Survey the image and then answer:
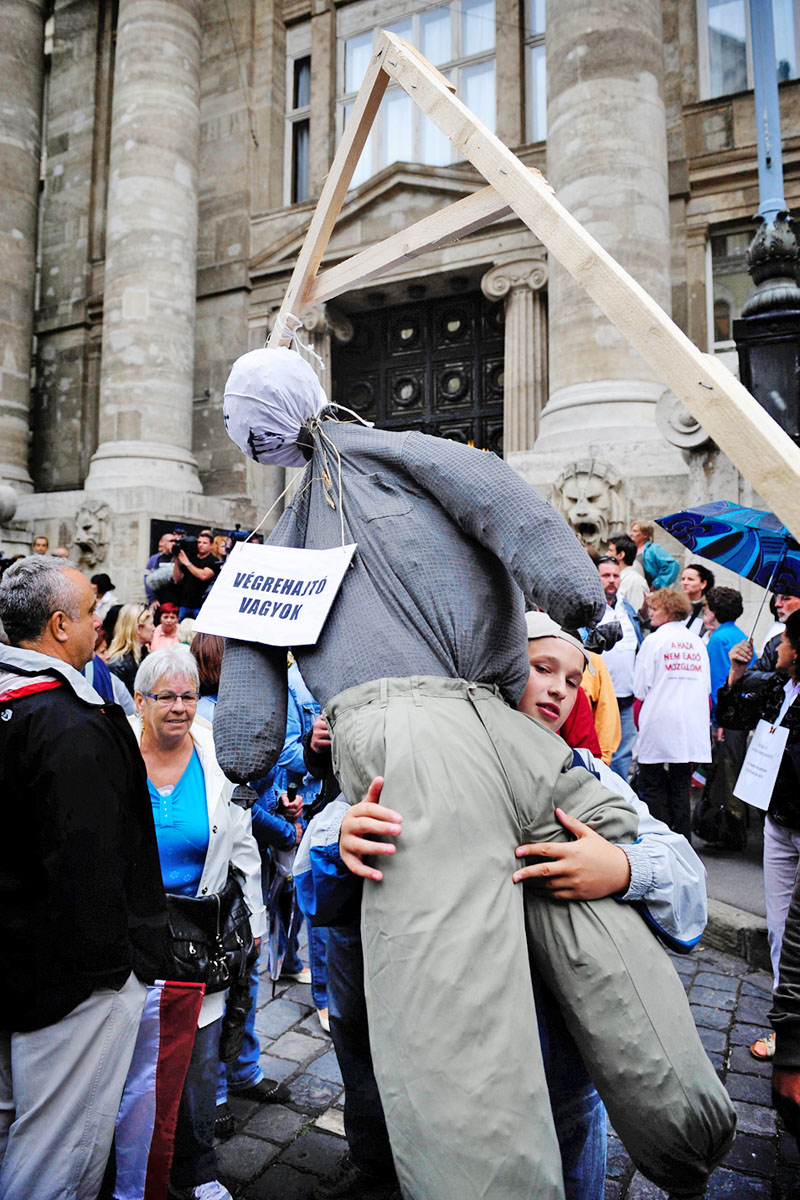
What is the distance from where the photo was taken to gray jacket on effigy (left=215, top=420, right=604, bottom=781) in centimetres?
164

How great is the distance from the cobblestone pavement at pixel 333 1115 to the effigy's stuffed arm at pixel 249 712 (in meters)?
1.68

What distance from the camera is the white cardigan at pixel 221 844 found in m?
2.74

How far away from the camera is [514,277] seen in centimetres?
1170

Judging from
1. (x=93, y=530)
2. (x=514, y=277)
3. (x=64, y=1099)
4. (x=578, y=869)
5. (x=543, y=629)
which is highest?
(x=514, y=277)

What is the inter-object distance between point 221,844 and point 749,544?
249 centimetres

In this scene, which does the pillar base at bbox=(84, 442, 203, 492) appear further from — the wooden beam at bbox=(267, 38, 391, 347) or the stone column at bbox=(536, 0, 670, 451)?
the wooden beam at bbox=(267, 38, 391, 347)

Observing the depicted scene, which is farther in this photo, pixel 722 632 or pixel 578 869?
pixel 722 632

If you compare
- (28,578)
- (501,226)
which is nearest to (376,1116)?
(28,578)

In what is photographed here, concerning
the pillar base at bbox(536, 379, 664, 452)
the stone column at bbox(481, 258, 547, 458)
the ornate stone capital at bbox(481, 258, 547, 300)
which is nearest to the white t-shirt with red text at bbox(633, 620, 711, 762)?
the pillar base at bbox(536, 379, 664, 452)

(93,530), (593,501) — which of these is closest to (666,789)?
(593,501)

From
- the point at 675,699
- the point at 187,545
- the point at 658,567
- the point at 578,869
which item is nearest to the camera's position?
the point at 578,869

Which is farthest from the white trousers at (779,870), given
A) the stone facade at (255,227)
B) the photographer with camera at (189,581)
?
the photographer with camera at (189,581)

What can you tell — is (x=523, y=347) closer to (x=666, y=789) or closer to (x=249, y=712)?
(x=666, y=789)

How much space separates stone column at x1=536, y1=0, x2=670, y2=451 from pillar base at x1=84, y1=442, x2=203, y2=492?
18.9 feet
